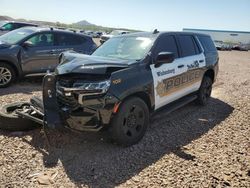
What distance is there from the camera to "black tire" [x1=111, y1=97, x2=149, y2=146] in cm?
422

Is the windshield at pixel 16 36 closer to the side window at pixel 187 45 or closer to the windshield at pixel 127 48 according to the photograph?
the windshield at pixel 127 48

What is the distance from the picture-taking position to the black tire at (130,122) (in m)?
4.22

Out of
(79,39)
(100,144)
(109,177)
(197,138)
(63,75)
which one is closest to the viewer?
(109,177)

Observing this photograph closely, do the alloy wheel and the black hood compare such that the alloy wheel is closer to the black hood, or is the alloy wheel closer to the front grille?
the black hood

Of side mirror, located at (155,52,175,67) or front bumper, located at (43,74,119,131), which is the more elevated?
side mirror, located at (155,52,175,67)

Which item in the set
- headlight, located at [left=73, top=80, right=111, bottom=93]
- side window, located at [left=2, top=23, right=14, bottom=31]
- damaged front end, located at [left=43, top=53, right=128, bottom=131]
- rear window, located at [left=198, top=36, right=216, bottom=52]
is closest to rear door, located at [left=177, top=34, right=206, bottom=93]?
rear window, located at [left=198, top=36, right=216, bottom=52]

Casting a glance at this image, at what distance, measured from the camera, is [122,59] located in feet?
16.0

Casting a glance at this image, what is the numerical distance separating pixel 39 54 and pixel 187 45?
14.9 ft

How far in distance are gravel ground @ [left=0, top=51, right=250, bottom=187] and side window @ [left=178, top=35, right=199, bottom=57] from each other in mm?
1519

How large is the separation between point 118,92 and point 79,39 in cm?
601

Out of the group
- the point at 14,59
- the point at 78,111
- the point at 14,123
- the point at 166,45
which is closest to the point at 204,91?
the point at 166,45

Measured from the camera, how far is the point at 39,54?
8.50 metres

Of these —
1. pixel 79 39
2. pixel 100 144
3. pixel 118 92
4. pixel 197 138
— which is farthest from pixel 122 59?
pixel 79 39

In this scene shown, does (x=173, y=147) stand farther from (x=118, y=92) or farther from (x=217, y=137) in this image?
(x=118, y=92)
